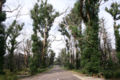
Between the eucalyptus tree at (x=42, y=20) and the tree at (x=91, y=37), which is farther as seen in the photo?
the eucalyptus tree at (x=42, y=20)

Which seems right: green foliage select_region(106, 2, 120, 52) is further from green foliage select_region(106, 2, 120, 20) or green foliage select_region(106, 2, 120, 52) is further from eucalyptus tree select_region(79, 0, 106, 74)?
eucalyptus tree select_region(79, 0, 106, 74)

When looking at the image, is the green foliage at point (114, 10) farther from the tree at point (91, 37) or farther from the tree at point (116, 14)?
the tree at point (91, 37)

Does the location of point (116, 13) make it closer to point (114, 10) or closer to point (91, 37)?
point (114, 10)

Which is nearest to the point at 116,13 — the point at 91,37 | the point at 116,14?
the point at 116,14

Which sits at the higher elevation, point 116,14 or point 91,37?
point 116,14

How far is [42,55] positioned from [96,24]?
73.1 ft

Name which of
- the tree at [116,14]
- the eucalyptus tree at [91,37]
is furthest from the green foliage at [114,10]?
the eucalyptus tree at [91,37]

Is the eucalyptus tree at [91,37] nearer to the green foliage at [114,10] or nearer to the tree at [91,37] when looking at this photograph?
the tree at [91,37]

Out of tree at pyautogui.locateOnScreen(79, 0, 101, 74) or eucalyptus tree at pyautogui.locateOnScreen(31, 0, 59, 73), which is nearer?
tree at pyautogui.locateOnScreen(79, 0, 101, 74)

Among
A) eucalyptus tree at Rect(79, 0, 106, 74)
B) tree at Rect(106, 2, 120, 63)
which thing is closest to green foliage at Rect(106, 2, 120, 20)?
tree at Rect(106, 2, 120, 63)

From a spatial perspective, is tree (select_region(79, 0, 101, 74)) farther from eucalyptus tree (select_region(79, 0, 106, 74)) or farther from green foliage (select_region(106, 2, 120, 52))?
green foliage (select_region(106, 2, 120, 52))

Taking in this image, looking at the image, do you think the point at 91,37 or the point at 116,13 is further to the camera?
the point at 116,13

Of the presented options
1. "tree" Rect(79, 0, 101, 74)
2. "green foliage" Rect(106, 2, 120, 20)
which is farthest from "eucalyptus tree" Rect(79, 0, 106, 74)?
"green foliage" Rect(106, 2, 120, 20)

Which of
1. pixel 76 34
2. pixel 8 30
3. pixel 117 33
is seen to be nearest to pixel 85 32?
pixel 76 34
